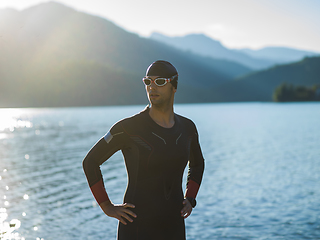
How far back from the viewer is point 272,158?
146 feet

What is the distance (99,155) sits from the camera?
415cm

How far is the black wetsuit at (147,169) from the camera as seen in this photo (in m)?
4.04

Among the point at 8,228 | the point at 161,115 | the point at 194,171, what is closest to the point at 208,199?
the point at 8,228

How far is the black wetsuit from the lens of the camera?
4.04 m

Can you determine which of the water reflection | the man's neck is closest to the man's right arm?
the man's neck

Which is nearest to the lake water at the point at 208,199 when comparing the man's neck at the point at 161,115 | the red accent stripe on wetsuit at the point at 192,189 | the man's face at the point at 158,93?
the red accent stripe on wetsuit at the point at 192,189

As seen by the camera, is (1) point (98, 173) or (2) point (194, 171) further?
(2) point (194, 171)

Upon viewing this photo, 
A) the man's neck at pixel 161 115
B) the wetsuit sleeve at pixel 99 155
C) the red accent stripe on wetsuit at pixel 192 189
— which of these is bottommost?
the red accent stripe on wetsuit at pixel 192 189

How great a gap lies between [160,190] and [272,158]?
42.7m

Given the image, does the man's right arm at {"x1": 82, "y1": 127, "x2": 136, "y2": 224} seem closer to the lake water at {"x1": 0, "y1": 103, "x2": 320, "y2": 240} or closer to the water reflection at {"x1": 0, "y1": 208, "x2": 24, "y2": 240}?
the lake water at {"x1": 0, "y1": 103, "x2": 320, "y2": 240}

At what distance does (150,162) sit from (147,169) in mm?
88

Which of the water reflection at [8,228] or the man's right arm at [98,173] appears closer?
the man's right arm at [98,173]

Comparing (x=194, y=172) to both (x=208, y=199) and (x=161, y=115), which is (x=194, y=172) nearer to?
(x=161, y=115)

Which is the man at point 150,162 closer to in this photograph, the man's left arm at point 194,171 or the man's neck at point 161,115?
the man's neck at point 161,115
